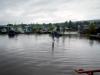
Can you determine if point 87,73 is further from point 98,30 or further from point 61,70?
point 98,30

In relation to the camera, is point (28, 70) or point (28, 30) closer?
point (28, 70)

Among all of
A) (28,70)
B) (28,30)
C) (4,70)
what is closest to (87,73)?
(28,70)

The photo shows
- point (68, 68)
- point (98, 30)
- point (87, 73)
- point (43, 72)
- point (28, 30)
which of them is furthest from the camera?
point (28, 30)

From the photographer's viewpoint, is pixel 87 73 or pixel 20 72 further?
pixel 20 72

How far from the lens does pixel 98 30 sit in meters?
104

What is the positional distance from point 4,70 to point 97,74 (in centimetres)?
795

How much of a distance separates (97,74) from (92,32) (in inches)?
3761

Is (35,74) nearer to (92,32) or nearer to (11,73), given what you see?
(11,73)

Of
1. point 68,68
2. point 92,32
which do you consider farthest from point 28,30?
point 68,68

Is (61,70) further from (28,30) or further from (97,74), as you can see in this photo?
(28,30)

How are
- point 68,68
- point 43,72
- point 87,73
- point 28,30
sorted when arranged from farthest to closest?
point 28,30, point 68,68, point 43,72, point 87,73

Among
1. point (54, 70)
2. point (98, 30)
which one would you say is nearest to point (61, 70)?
point (54, 70)

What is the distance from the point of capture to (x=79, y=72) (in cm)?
1443

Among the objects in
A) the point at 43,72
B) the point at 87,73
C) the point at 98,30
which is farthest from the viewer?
the point at 98,30
